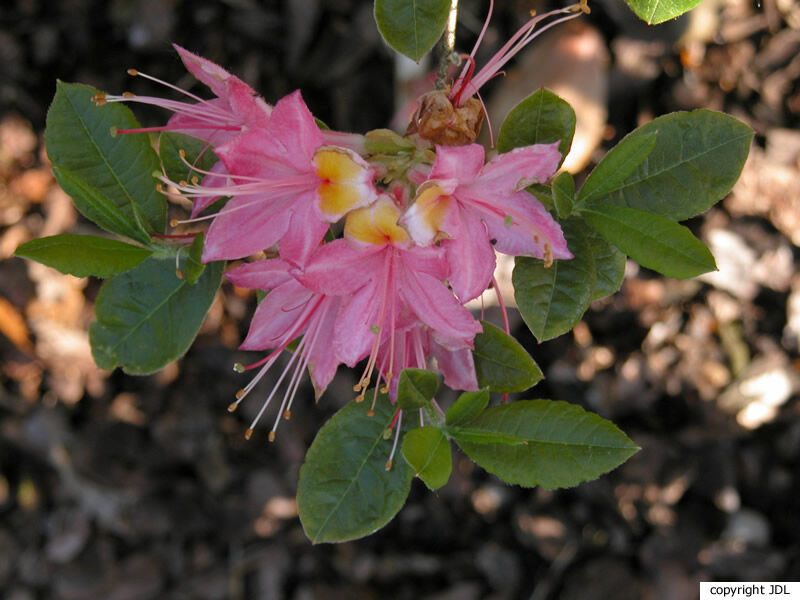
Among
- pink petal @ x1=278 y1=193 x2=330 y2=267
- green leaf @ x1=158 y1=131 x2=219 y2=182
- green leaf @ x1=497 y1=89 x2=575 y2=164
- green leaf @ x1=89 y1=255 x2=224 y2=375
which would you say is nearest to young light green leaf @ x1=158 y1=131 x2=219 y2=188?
green leaf @ x1=158 y1=131 x2=219 y2=182

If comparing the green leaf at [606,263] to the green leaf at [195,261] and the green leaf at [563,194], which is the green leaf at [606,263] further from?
the green leaf at [195,261]

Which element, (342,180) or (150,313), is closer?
(342,180)

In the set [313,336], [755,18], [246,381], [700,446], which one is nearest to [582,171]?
[755,18]

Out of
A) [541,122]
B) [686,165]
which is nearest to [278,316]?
[541,122]

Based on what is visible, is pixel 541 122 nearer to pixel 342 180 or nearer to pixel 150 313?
pixel 342 180

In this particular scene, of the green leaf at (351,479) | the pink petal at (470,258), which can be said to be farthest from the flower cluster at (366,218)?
the green leaf at (351,479)

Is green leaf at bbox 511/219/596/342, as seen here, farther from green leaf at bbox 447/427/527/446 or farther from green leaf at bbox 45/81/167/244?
green leaf at bbox 45/81/167/244
